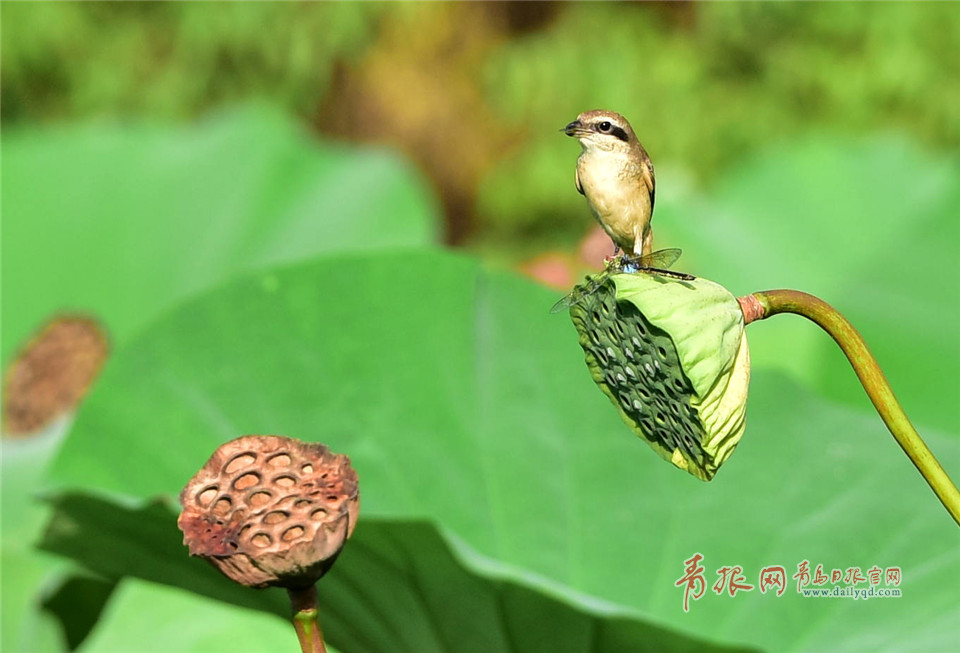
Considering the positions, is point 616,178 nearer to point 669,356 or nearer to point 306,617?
point 669,356

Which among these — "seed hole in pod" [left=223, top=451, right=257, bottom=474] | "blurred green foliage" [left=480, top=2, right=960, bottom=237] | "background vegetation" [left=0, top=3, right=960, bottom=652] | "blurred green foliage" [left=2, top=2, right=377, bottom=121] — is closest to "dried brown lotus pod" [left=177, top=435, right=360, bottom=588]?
"seed hole in pod" [left=223, top=451, right=257, bottom=474]

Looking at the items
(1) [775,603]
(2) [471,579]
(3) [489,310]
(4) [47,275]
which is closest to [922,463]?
(2) [471,579]

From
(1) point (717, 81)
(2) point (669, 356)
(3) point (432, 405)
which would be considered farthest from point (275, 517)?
(1) point (717, 81)

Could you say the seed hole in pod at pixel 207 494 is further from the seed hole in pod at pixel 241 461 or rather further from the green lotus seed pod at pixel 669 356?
the green lotus seed pod at pixel 669 356

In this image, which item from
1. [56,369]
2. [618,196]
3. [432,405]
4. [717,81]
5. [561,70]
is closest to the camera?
[618,196]

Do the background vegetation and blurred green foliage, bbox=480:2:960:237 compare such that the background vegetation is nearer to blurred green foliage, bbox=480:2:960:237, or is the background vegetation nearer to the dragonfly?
the dragonfly

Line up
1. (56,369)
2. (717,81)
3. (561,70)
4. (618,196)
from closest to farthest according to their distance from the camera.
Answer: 1. (618,196)
2. (56,369)
3. (561,70)
4. (717,81)
